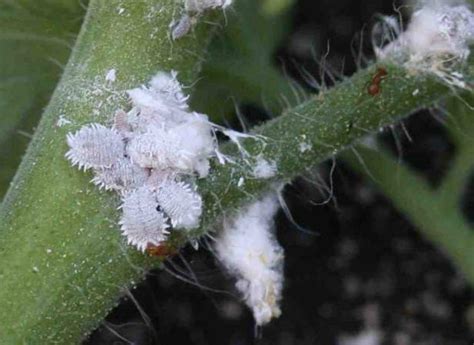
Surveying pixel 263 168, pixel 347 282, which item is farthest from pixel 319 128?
pixel 347 282

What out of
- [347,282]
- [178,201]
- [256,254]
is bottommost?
[347,282]

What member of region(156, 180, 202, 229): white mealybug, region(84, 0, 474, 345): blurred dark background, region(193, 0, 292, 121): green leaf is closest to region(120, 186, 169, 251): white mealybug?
region(156, 180, 202, 229): white mealybug

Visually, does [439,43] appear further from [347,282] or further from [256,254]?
[347,282]

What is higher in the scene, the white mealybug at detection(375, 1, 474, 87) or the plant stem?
the plant stem

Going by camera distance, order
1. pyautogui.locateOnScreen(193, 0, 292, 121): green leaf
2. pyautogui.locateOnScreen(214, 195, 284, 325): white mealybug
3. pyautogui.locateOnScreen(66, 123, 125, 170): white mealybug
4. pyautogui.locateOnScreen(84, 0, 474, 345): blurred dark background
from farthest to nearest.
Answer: pyautogui.locateOnScreen(84, 0, 474, 345): blurred dark background < pyautogui.locateOnScreen(193, 0, 292, 121): green leaf < pyautogui.locateOnScreen(214, 195, 284, 325): white mealybug < pyautogui.locateOnScreen(66, 123, 125, 170): white mealybug

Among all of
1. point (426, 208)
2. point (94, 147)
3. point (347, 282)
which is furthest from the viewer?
point (347, 282)

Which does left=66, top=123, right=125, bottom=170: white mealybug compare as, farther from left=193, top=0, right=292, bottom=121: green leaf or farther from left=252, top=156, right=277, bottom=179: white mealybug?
left=193, top=0, right=292, bottom=121: green leaf
